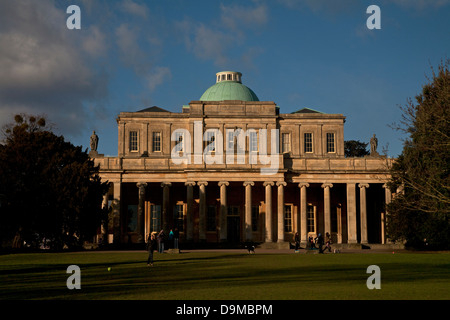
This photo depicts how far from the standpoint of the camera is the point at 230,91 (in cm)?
7512

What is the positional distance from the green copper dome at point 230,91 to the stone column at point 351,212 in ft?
63.0

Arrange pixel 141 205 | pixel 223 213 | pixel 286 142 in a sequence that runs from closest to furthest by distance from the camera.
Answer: pixel 223 213, pixel 141 205, pixel 286 142

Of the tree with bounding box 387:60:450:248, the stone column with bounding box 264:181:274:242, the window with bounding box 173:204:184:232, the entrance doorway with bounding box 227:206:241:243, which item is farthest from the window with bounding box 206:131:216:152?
the tree with bounding box 387:60:450:248

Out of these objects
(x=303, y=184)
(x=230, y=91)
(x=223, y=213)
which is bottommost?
(x=223, y=213)

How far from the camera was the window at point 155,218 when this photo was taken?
6769 centimetres

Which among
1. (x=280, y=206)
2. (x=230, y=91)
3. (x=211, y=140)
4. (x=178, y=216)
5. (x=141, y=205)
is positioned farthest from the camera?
(x=230, y=91)

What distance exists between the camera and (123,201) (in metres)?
67.9

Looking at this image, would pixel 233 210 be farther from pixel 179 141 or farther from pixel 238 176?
pixel 179 141

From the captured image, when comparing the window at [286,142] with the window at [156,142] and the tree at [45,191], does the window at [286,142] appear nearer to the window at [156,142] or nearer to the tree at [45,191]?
the window at [156,142]

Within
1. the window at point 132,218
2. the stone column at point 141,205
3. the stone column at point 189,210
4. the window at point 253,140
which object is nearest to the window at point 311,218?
the window at point 253,140

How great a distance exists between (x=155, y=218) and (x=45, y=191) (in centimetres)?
2215

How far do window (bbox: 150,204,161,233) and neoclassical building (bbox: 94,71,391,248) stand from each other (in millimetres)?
119

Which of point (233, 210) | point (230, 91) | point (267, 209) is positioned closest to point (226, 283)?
point (267, 209)
